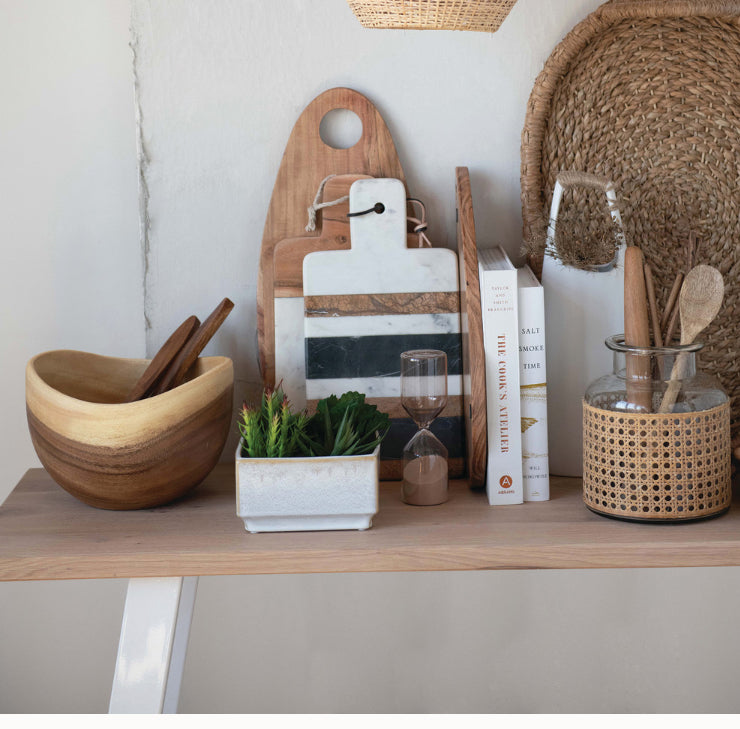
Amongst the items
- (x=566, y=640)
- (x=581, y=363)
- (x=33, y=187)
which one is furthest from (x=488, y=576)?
(x=33, y=187)

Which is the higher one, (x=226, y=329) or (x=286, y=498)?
(x=226, y=329)

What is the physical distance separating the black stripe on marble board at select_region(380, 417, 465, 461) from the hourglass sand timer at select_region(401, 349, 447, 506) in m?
0.06

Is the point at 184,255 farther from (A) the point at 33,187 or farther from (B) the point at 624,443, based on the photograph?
(B) the point at 624,443

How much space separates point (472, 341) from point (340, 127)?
0.97ft

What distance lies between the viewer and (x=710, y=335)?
905 mm

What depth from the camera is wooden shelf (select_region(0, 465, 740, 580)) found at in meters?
0.70

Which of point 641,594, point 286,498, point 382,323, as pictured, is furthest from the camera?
point 641,594

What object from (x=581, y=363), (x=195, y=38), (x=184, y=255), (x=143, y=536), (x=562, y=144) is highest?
(x=195, y=38)

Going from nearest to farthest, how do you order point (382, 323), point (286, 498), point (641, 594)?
point (286, 498)
point (382, 323)
point (641, 594)

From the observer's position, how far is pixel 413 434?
0.89m

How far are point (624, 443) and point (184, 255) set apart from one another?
1.70ft

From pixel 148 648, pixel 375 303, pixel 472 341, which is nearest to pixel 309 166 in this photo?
pixel 375 303

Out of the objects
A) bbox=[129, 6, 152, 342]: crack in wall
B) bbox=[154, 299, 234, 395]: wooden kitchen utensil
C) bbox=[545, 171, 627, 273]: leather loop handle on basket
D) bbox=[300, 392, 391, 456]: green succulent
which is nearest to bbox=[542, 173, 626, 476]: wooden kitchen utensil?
bbox=[545, 171, 627, 273]: leather loop handle on basket

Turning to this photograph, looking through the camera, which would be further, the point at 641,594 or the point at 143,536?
the point at 641,594
